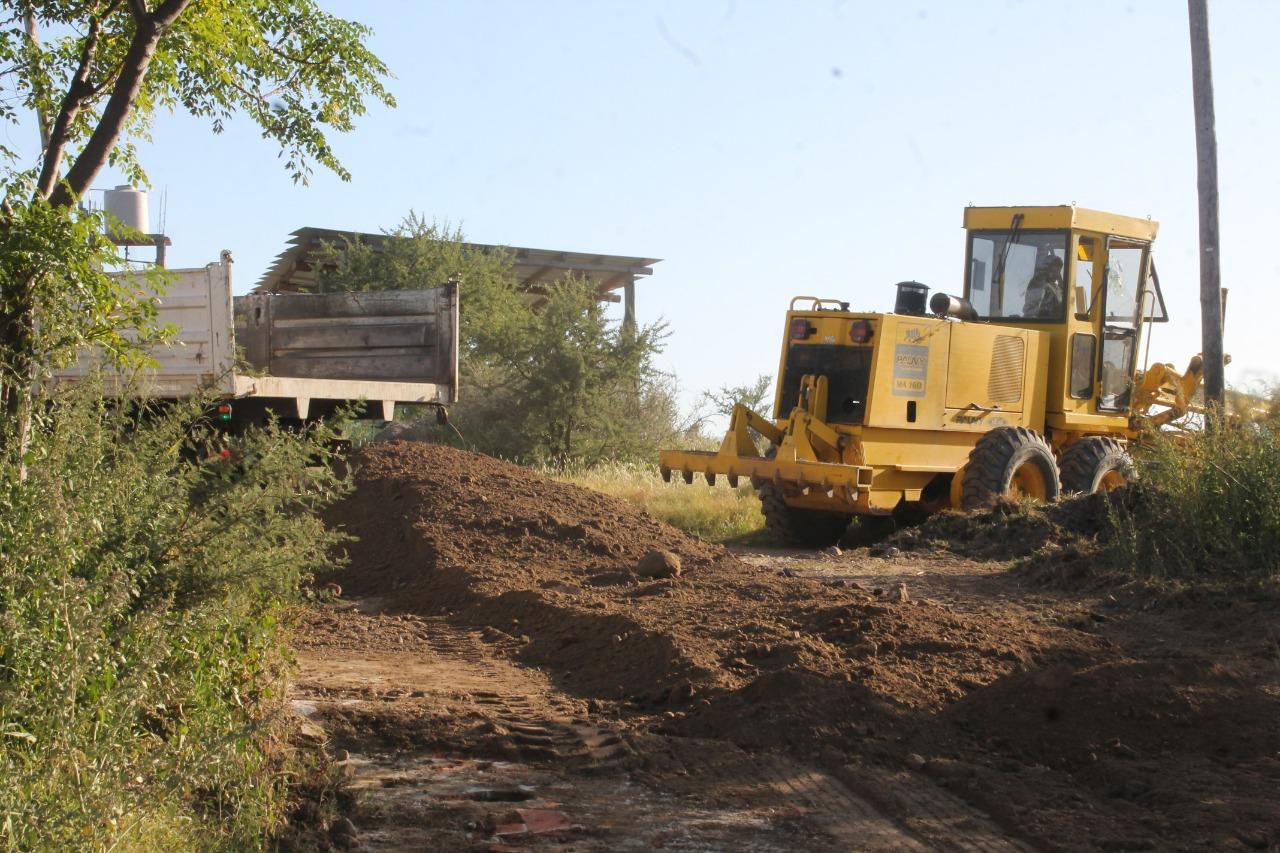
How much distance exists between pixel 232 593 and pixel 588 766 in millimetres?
1716

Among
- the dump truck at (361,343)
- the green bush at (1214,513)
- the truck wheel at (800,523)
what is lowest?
the truck wheel at (800,523)

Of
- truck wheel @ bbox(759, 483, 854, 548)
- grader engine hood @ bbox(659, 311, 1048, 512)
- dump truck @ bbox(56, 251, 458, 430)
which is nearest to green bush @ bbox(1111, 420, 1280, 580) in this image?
grader engine hood @ bbox(659, 311, 1048, 512)

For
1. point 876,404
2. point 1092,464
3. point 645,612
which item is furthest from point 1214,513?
point 645,612

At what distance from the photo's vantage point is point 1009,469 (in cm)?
1319

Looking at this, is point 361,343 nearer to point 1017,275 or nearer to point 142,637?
point 1017,275

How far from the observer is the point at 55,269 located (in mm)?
6102

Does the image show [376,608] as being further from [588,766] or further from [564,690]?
[588,766]

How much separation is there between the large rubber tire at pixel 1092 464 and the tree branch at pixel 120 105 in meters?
10.2

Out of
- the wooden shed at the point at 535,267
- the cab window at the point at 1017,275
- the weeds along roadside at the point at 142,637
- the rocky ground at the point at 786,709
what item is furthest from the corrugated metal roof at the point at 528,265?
the weeds along roadside at the point at 142,637

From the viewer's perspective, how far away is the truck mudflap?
12344mm

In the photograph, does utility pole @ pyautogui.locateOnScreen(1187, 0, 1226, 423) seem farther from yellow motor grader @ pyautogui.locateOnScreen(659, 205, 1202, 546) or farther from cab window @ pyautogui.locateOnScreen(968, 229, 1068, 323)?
cab window @ pyautogui.locateOnScreen(968, 229, 1068, 323)

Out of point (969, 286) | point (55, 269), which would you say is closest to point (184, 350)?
point (55, 269)

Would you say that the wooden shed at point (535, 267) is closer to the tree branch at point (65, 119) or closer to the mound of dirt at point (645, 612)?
the mound of dirt at point (645, 612)

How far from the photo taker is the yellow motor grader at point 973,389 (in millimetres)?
13086
